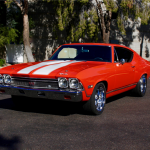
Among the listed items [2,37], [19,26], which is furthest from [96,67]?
[19,26]

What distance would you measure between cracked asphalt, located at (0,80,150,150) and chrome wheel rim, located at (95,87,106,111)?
8.2 inches

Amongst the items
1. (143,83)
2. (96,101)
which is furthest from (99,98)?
(143,83)

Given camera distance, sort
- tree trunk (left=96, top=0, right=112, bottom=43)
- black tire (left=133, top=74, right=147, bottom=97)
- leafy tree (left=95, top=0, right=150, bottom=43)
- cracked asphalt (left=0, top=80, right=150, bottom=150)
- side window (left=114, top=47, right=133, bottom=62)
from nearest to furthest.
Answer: cracked asphalt (left=0, top=80, right=150, bottom=150) → side window (left=114, top=47, right=133, bottom=62) → black tire (left=133, top=74, right=147, bottom=97) → leafy tree (left=95, top=0, right=150, bottom=43) → tree trunk (left=96, top=0, right=112, bottom=43)

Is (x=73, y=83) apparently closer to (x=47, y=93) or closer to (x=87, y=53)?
(x=47, y=93)

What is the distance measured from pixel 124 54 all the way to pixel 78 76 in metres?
2.62

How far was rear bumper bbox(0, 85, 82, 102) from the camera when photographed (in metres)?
4.93

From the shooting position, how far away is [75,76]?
4.87 m

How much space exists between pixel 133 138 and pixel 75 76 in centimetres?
152

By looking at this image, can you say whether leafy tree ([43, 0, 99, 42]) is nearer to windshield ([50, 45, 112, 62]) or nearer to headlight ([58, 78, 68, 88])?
windshield ([50, 45, 112, 62])

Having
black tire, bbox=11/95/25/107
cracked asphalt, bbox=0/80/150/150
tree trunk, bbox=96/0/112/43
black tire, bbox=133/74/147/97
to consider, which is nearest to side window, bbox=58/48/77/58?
cracked asphalt, bbox=0/80/150/150

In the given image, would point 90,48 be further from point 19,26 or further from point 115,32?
point 115,32

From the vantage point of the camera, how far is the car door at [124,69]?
246 inches

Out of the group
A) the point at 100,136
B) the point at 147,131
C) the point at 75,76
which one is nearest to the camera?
the point at 100,136

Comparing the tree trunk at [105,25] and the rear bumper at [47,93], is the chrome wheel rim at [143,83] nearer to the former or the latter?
the rear bumper at [47,93]
